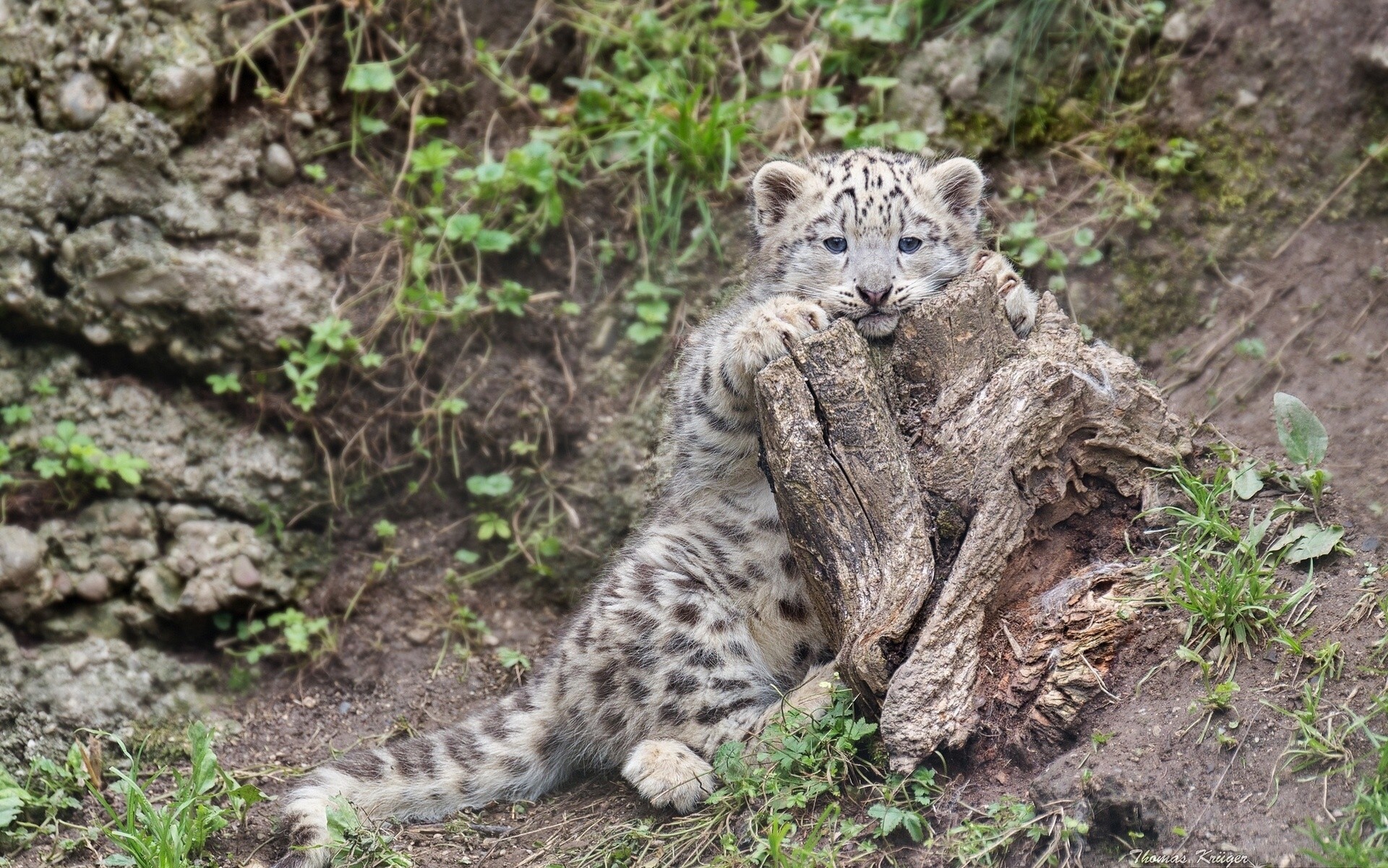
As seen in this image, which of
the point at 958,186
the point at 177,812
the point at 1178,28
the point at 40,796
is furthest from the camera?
the point at 1178,28

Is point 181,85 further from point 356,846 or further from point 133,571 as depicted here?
point 356,846

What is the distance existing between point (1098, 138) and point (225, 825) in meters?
6.67

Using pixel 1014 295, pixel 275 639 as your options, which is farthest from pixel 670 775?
pixel 275 639

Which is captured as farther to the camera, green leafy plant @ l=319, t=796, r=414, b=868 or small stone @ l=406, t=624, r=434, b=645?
small stone @ l=406, t=624, r=434, b=645

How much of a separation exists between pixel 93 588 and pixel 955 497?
4.86 metres

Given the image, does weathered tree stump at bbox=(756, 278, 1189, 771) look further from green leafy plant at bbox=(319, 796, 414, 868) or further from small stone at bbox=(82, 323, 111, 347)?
small stone at bbox=(82, 323, 111, 347)

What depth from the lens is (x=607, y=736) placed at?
5871 mm

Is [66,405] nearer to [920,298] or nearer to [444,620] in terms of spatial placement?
[444,620]

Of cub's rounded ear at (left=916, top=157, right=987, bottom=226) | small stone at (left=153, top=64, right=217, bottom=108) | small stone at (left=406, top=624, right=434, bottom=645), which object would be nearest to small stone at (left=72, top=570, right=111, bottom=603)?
small stone at (left=406, top=624, right=434, bottom=645)

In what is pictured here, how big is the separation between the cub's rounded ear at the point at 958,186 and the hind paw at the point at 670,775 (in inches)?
122

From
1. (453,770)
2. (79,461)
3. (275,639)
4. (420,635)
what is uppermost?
(79,461)

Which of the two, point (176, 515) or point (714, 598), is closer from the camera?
point (714, 598)

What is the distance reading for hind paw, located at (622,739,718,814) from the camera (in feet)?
17.1

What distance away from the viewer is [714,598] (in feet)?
19.6
